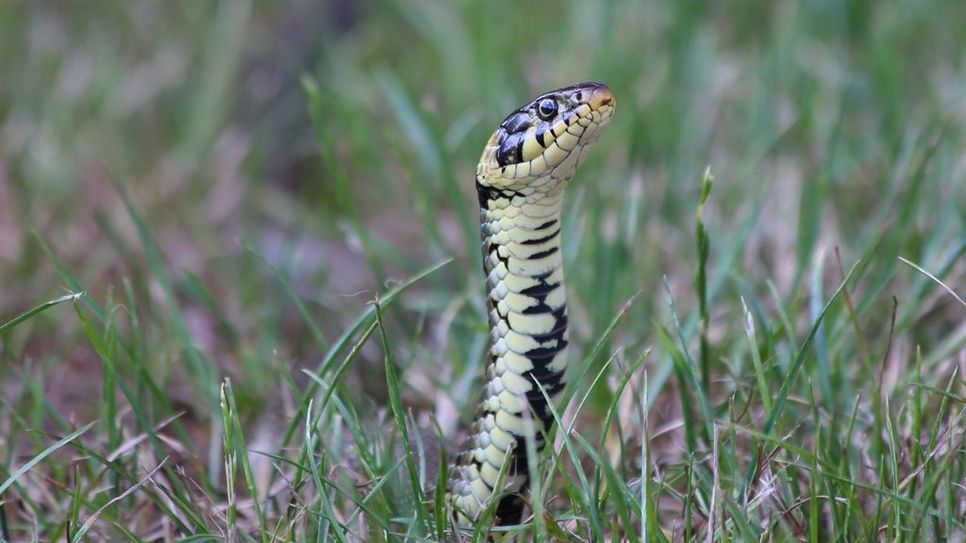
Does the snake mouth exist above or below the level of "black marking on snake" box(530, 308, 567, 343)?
above

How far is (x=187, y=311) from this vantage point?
12.6 feet

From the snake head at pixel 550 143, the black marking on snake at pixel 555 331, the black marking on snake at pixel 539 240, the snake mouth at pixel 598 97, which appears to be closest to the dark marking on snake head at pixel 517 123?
the snake head at pixel 550 143

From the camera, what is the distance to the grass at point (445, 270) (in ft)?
7.24

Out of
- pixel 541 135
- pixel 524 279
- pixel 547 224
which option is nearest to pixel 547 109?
pixel 541 135

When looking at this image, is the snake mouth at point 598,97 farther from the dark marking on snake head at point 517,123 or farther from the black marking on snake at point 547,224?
the black marking on snake at point 547,224

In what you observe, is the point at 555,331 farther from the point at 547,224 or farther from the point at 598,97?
the point at 598,97

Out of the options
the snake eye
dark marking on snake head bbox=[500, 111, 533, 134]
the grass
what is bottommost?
the grass

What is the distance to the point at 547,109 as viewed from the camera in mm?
2242

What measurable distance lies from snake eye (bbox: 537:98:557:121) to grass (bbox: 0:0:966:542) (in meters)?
0.44

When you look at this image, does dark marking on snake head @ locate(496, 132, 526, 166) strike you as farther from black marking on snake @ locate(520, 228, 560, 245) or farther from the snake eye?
black marking on snake @ locate(520, 228, 560, 245)

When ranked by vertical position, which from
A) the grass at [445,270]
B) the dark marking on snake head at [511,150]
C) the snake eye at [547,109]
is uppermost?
the snake eye at [547,109]

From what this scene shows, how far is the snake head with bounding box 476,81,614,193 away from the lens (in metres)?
2.16

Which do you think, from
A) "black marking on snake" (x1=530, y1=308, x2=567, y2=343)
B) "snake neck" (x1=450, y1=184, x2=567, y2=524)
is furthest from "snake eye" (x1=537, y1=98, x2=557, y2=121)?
"black marking on snake" (x1=530, y1=308, x2=567, y2=343)

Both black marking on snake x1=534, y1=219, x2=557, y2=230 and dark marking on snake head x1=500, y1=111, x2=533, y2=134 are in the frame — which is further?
dark marking on snake head x1=500, y1=111, x2=533, y2=134
